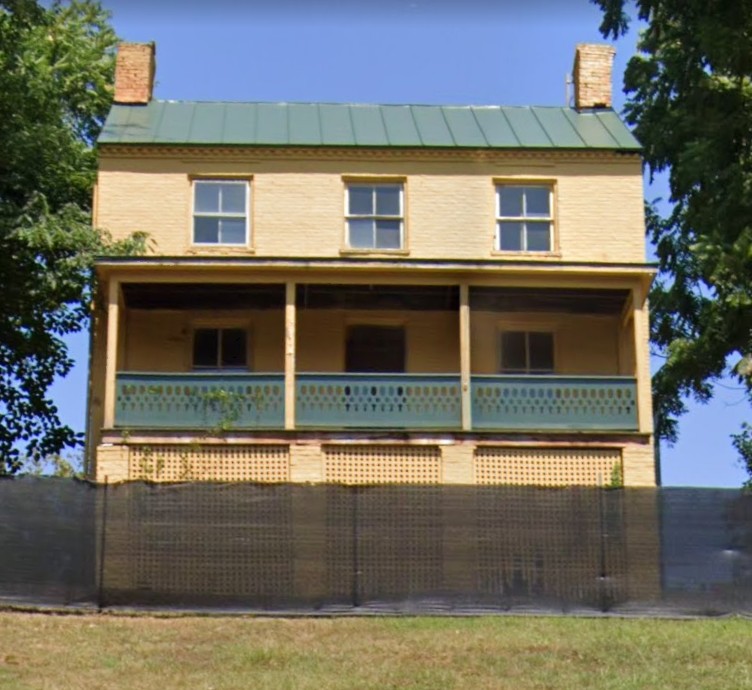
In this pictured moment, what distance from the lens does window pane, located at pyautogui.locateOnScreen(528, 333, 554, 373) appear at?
3019 cm

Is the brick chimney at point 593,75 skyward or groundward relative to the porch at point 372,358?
skyward

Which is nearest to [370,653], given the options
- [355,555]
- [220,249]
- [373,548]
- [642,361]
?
[355,555]

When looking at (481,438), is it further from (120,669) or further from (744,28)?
(120,669)

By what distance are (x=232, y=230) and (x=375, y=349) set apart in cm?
344

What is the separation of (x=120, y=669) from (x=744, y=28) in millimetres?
17549

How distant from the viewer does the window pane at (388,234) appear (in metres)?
29.8

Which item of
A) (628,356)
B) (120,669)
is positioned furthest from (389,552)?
(628,356)

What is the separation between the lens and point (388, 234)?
1176 inches

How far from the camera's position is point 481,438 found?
89.8 feet

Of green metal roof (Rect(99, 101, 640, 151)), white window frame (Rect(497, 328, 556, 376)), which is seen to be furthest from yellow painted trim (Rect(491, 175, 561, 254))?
white window frame (Rect(497, 328, 556, 376))

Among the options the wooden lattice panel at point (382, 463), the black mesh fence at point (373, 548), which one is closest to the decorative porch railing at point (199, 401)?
the wooden lattice panel at point (382, 463)

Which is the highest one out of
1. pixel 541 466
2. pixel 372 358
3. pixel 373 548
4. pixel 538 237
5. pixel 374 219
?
pixel 374 219

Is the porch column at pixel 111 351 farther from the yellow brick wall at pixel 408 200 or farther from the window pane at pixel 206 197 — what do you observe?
the window pane at pixel 206 197

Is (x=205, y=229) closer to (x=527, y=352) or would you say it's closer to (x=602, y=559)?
(x=527, y=352)
